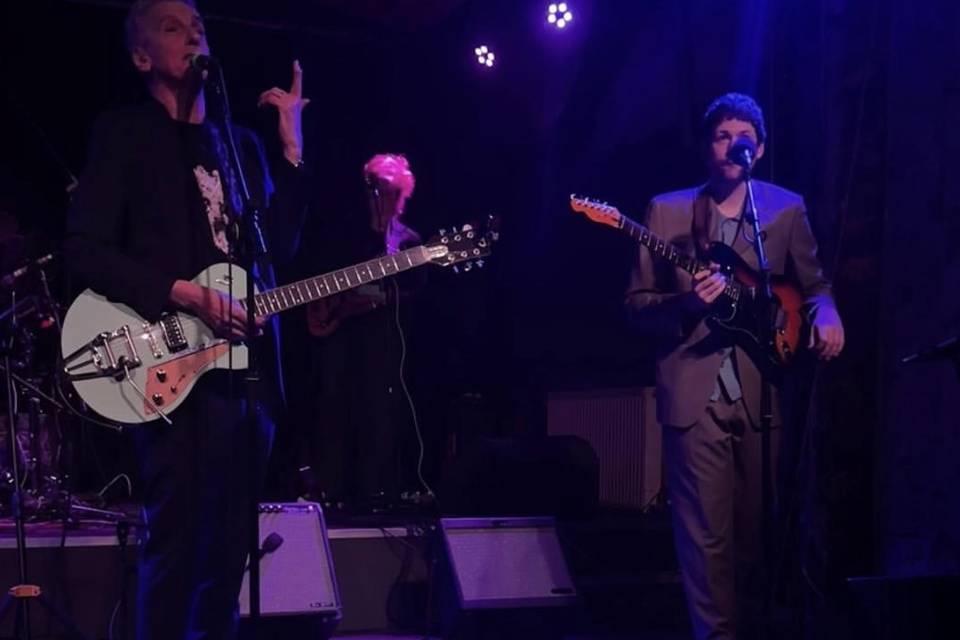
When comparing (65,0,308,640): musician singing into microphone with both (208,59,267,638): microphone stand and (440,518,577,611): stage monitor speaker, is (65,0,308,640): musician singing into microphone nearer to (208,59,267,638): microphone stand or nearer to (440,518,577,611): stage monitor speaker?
(208,59,267,638): microphone stand

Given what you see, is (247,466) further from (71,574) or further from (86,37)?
(86,37)

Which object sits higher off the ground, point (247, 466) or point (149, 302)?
point (149, 302)

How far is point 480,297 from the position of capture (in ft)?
28.0

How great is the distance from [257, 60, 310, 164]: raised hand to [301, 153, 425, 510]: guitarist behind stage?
2843mm

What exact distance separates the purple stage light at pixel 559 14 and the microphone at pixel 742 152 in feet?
10.8

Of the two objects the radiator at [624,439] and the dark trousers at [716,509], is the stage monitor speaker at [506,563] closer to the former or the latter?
the dark trousers at [716,509]

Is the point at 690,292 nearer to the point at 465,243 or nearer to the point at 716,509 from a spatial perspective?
the point at 716,509

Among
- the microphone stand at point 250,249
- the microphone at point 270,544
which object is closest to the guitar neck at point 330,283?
the microphone stand at point 250,249

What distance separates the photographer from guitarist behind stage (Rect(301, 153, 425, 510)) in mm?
6332

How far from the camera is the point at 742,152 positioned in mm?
4004

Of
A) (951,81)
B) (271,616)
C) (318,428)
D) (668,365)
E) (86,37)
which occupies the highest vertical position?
(86,37)

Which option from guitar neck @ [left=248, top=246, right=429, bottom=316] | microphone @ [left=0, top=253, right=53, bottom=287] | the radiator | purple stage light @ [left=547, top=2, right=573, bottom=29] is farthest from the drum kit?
purple stage light @ [left=547, top=2, right=573, bottom=29]

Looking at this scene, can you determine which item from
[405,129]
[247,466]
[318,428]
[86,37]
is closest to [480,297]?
[405,129]

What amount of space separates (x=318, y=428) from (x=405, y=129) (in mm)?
2992
